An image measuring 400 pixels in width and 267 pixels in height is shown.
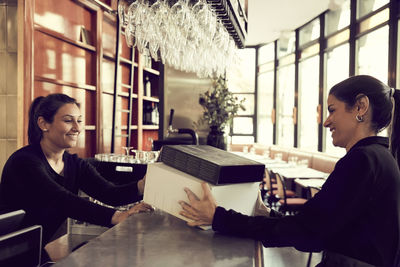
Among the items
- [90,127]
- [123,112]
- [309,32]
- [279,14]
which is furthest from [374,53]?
[90,127]

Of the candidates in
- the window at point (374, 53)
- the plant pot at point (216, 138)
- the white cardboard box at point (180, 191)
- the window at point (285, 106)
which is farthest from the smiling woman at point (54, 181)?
the window at point (285, 106)

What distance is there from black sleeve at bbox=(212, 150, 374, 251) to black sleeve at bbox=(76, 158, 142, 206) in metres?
0.86

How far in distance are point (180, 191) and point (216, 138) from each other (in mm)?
3119

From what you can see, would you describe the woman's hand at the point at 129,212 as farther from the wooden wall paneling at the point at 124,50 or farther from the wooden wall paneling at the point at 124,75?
the wooden wall paneling at the point at 124,50

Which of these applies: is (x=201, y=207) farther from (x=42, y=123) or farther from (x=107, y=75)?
(x=107, y=75)

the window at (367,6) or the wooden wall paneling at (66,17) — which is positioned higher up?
the window at (367,6)

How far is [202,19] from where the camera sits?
253 cm

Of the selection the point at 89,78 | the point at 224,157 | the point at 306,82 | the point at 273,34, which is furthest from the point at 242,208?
the point at 273,34

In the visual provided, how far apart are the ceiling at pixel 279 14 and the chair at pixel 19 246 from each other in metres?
6.44

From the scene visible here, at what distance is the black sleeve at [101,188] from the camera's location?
1960 mm

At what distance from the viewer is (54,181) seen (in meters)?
1.77

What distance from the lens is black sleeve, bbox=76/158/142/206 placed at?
6.43 ft

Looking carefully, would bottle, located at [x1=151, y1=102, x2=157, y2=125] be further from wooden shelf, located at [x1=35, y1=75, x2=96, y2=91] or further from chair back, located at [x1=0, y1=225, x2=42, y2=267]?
chair back, located at [x1=0, y1=225, x2=42, y2=267]

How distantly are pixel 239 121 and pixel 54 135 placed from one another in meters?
9.72
